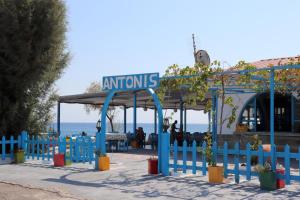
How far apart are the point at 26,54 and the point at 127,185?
28.8 ft

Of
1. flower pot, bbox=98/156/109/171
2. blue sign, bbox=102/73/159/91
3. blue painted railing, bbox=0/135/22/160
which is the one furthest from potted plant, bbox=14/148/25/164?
blue sign, bbox=102/73/159/91

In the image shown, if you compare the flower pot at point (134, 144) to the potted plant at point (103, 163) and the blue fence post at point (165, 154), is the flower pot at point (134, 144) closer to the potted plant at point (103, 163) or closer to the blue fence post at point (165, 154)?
the potted plant at point (103, 163)

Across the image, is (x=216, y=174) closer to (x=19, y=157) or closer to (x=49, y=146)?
(x=49, y=146)

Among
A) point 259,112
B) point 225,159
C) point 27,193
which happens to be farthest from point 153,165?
point 259,112

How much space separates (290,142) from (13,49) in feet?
38.1

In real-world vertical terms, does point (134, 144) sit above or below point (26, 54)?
below

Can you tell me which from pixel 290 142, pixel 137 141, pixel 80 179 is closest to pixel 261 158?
pixel 80 179

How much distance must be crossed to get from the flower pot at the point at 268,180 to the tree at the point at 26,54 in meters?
10.8

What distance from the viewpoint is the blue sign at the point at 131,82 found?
1310 centimetres

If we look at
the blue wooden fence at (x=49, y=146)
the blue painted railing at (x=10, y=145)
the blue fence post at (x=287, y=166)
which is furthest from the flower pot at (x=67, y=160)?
the blue fence post at (x=287, y=166)

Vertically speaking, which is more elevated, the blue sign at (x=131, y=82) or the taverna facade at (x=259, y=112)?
the blue sign at (x=131, y=82)

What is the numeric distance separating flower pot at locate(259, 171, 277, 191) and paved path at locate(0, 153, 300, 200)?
0.66 feet

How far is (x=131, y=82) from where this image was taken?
532 inches

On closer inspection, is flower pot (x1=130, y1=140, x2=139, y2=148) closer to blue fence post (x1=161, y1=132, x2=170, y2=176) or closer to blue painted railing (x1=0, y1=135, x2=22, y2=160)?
blue painted railing (x1=0, y1=135, x2=22, y2=160)
